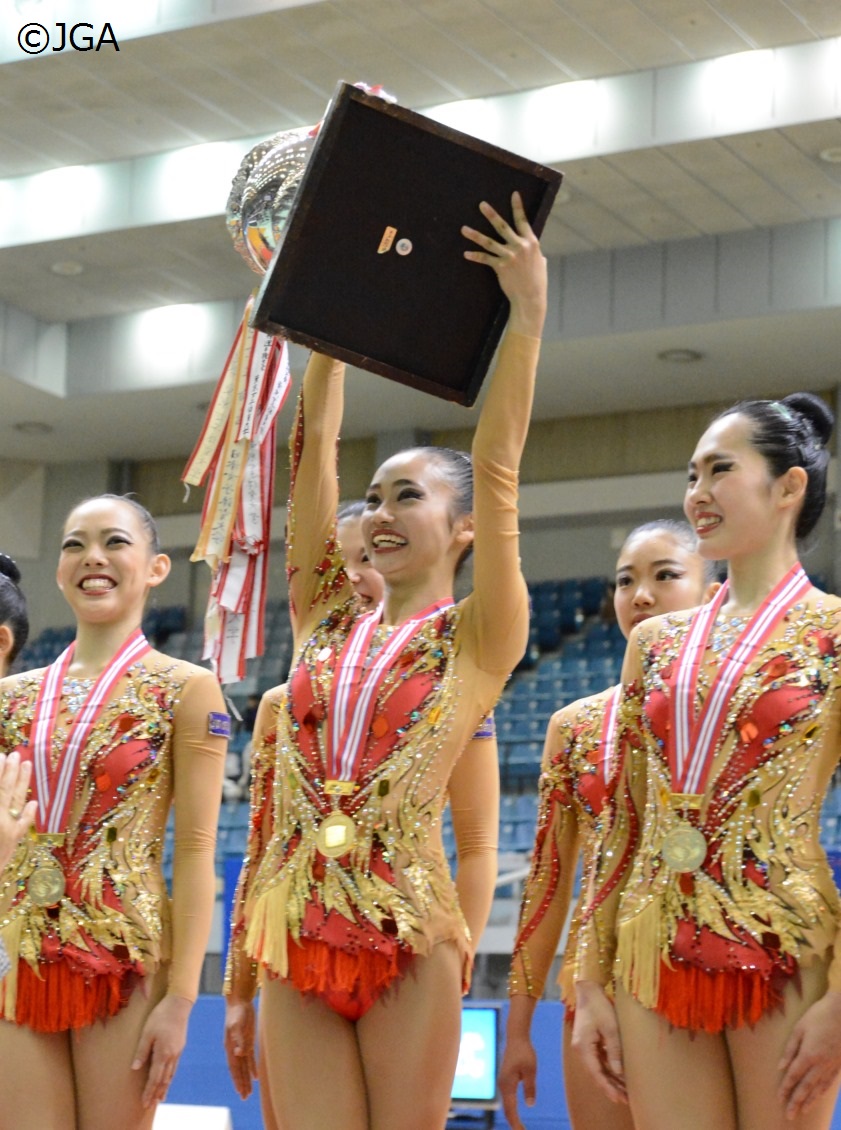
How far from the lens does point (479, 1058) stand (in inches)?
195

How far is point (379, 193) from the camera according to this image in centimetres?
218

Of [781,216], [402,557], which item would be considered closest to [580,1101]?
[402,557]

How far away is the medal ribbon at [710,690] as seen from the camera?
2.09 metres

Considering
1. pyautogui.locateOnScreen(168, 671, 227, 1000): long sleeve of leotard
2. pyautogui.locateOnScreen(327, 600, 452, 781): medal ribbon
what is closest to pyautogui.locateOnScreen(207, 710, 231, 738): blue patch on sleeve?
pyautogui.locateOnScreen(168, 671, 227, 1000): long sleeve of leotard

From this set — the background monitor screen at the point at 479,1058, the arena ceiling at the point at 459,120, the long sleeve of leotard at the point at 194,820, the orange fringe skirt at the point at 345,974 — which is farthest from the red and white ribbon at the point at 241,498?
the arena ceiling at the point at 459,120

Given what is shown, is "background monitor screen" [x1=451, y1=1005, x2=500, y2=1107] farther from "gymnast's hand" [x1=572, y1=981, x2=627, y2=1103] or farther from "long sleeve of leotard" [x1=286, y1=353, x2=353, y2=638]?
"gymnast's hand" [x1=572, y1=981, x2=627, y2=1103]

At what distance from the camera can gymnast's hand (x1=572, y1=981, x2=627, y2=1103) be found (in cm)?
205

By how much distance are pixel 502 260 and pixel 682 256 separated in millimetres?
7963

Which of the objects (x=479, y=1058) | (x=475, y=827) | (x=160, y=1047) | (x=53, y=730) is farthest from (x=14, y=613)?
(x=479, y=1058)

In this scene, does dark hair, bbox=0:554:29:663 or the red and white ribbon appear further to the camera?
dark hair, bbox=0:554:29:663

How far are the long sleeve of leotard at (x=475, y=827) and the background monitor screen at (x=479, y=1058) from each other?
2482 millimetres

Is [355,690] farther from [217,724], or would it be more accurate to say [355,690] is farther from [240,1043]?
[240,1043]

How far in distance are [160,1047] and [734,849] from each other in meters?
0.97

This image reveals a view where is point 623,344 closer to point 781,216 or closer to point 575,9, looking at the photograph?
point 781,216
